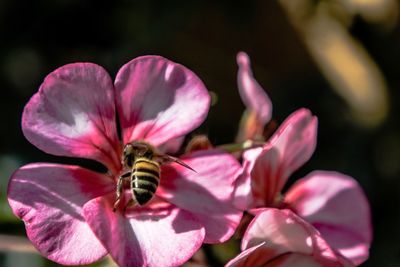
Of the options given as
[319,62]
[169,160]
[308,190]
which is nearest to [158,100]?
[169,160]

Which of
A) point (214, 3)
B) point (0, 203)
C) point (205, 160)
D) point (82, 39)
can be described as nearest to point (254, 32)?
point (214, 3)

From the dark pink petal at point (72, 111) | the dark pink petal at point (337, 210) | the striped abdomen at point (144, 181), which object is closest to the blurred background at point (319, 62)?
the dark pink petal at point (337, 210)

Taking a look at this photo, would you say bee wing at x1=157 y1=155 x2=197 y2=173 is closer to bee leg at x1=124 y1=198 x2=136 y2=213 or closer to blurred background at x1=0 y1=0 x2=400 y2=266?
bee leg at x1=124 y1=198 x2=136 y2=213

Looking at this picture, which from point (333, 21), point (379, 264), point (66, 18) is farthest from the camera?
point (333, 21)

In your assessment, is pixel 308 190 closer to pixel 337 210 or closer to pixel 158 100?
pixel 337 210

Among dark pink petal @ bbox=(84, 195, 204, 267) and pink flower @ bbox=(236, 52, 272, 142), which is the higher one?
pink flower @ bbox=(236, 52, 272, 142)

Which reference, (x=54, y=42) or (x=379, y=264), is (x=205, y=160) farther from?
(x=54, y=42)

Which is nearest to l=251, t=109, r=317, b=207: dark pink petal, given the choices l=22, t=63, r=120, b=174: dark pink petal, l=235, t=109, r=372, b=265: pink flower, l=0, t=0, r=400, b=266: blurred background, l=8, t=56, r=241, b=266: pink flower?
l=235, t=109, r=372, b=265: pink flower
